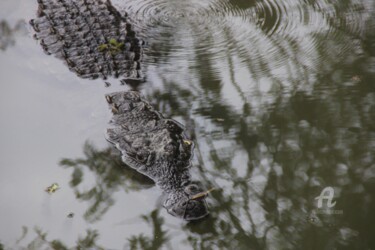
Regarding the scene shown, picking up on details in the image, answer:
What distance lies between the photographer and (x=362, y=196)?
11.6ft

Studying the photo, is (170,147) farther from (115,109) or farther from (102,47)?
(102,47)

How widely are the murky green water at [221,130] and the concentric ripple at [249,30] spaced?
0.02 metres

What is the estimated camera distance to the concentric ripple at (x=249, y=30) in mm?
4949

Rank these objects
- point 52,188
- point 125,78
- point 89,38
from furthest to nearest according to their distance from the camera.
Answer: point 89,38 < point 125,78 < point 52,188

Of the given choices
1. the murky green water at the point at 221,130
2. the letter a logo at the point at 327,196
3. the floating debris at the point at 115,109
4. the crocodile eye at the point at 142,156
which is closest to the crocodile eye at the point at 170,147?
the crocodile eye at the point at 142,156

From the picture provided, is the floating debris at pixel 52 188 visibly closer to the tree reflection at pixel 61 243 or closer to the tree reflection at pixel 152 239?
the tree reflection at pixel 61 243

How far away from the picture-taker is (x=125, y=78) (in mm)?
4832

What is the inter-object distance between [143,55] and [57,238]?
2.38 meters

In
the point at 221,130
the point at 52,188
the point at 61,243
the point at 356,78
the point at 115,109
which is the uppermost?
the point at 356,78

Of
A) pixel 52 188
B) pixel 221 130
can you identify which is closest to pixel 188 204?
pixel 221 130

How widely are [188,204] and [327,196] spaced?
3.50ft

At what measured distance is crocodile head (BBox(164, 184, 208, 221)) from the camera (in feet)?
10.9

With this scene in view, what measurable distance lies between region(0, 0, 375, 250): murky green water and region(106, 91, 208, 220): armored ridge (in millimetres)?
99

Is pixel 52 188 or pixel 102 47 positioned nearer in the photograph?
pixel 52 188
